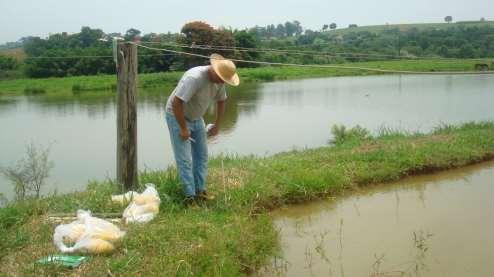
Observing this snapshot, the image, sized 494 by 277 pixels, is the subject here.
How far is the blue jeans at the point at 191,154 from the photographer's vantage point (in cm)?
422

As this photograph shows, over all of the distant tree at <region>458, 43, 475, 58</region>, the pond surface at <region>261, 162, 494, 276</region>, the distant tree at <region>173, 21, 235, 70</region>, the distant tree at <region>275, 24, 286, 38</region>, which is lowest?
the pond surface at <region>261, 162, 494, 276</region>

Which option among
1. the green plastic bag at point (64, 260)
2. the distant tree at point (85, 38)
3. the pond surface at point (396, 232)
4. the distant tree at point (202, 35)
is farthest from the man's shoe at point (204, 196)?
the distant tree at point (85, 38)

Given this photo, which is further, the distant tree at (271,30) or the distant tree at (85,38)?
the distant tree at (271,30)

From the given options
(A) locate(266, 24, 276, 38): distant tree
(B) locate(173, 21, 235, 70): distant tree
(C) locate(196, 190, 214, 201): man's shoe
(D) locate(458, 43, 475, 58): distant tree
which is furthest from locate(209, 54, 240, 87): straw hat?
(A) locate(266, 24, 276, 38): distant tree

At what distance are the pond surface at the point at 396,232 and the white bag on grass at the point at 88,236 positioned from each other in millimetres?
1118

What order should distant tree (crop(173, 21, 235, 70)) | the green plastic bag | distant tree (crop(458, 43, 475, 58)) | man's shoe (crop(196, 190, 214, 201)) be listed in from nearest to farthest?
the green plastic bag < man's shoe (crop(196, 190, 214, 201)) < distant tree (crop(173, 21, 235, 70)) < distant tree (crop(458, 43, 475, 58))

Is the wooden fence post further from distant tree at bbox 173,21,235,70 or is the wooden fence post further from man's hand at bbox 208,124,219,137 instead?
distant tree at bbox 173,21,235,70

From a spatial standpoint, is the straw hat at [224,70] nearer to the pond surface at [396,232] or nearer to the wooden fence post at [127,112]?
the wooden fence post at [127,112]

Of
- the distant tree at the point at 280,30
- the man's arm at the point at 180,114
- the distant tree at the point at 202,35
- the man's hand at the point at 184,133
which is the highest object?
the distant tree at the point at 280,30

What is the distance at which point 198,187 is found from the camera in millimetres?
4492

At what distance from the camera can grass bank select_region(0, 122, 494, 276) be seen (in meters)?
3.29

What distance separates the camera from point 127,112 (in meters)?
4.46

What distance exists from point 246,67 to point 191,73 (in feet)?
103

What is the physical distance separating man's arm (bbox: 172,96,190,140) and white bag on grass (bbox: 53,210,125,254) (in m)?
0.93
